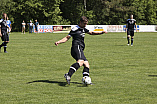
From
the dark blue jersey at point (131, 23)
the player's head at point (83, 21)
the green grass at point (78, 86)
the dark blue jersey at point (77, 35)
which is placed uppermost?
the player's head at point (83, 21)

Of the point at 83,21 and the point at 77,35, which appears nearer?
the point at 83,21

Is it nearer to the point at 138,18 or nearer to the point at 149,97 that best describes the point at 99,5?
the point at 138,18

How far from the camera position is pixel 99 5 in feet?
259

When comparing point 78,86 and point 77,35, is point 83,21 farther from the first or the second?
point 78,86

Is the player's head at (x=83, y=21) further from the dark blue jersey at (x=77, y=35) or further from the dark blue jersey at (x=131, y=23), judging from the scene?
the dark blue jersey at (x=131, y=23)

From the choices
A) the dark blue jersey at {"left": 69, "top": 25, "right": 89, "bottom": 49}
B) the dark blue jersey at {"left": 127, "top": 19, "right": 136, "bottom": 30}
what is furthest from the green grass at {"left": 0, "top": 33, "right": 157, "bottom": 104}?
the dark blue jersey at {"left": 127, "top": 19, "right": 136, "bottom": 30}

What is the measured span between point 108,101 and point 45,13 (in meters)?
64.9

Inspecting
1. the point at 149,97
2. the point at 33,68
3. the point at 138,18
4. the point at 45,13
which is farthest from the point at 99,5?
the point at 149,97

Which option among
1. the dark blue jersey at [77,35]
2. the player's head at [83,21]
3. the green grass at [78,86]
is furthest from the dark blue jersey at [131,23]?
the player's head at [83,21]

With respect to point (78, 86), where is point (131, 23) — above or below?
above

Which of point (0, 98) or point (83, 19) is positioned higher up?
point (83, 19)

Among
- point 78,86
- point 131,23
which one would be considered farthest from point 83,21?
point 131,23

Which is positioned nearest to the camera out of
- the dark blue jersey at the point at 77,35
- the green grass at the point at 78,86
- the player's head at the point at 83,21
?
the green grass at the point at 78,86

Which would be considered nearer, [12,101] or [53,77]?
[12,101]
